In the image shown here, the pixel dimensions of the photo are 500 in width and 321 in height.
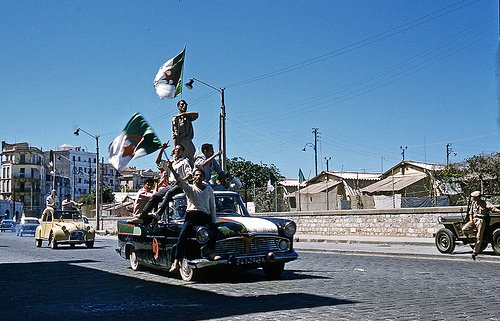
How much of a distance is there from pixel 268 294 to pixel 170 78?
8.21 metres

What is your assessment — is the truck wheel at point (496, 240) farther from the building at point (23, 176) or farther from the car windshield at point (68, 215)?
the building at point (23, 176)

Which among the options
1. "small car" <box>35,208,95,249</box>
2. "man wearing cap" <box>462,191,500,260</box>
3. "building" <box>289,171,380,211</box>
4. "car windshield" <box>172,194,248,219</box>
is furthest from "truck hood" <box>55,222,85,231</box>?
"building" <box>289,171,380,211</box>

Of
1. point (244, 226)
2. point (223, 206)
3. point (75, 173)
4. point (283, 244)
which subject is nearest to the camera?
point (244, 226)

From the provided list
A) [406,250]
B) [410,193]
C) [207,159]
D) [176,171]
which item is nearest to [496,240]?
[406,250]

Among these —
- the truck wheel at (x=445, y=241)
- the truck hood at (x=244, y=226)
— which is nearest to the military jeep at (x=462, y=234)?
the truck wheel at (x=445, y=241)

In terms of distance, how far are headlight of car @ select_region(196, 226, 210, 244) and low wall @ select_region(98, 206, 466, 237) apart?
17.0m

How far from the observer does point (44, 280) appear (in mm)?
13164

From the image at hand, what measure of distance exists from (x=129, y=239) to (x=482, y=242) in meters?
9.77

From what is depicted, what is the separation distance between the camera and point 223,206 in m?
13.0

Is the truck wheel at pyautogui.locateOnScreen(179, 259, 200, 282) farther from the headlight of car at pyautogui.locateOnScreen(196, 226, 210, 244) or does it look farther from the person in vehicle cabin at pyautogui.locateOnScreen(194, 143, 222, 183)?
the person in vehicle cabin at pyautogui.locateOnScreen(194, 143, 222, 183)

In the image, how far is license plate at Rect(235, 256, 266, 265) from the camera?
11656 millimetres

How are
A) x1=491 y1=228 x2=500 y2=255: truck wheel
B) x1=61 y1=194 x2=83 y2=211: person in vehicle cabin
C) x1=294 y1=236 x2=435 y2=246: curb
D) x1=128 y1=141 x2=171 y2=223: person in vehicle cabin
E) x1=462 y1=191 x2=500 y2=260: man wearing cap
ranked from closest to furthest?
x1=128 y1=141 x2=171 y2=223: person in vehicle cabin
x1=462 y1=191 x2=500 y2=260: man wearing cap
x1=491 y1=228 x2=500 y2=255: truck wheel
x1=294 y1=236 x2=435 y2=246: curb
x1=61 y1=194 x2=83 y2=211: person in vehicle cabin

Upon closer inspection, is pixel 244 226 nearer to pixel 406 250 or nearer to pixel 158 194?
pixel 158 194

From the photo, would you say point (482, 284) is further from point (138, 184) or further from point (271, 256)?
point (138, 184)
